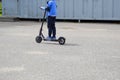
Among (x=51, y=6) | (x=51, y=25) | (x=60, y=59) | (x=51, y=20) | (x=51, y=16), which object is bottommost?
Result: (x=60, y=59)

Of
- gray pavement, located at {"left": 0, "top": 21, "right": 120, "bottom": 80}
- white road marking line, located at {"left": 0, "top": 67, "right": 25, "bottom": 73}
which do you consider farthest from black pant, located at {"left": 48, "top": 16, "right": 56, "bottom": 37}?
white road marking line, located at {"left": 0, "top": 67, "right": 25, "bottom": 73}

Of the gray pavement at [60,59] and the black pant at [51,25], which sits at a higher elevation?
the black pant at [51,25]

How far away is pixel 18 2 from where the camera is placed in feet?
92.0

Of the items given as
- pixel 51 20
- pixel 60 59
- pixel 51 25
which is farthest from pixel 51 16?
pixel 60 59

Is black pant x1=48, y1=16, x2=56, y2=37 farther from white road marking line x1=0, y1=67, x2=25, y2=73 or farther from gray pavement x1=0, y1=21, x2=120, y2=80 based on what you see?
white road marking line x1=0, y1=67, x2=25, y2=73

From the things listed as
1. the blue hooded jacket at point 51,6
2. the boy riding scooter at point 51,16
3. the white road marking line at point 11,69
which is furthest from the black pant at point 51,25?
the white road marking line at point 11,69

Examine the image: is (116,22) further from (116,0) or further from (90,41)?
(90,41)

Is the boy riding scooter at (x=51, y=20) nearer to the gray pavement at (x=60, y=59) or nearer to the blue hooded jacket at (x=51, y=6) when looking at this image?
the blue hooded jacket at (x=51, y=6)

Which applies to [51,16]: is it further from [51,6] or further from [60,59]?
[60,59]

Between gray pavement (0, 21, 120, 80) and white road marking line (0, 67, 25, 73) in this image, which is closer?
gray pavement (0, 21, 120, 80)

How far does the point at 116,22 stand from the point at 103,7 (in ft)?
4.31

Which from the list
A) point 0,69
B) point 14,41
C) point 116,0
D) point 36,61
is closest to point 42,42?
point 14,41

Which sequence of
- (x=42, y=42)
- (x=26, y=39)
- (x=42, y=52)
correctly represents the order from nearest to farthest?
1. (x=42, y=52)
2. (x=42, y=42)
3. (x=26, y=39)

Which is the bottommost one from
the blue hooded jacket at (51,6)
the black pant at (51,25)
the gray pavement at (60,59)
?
the gray pavement at (60,59)
